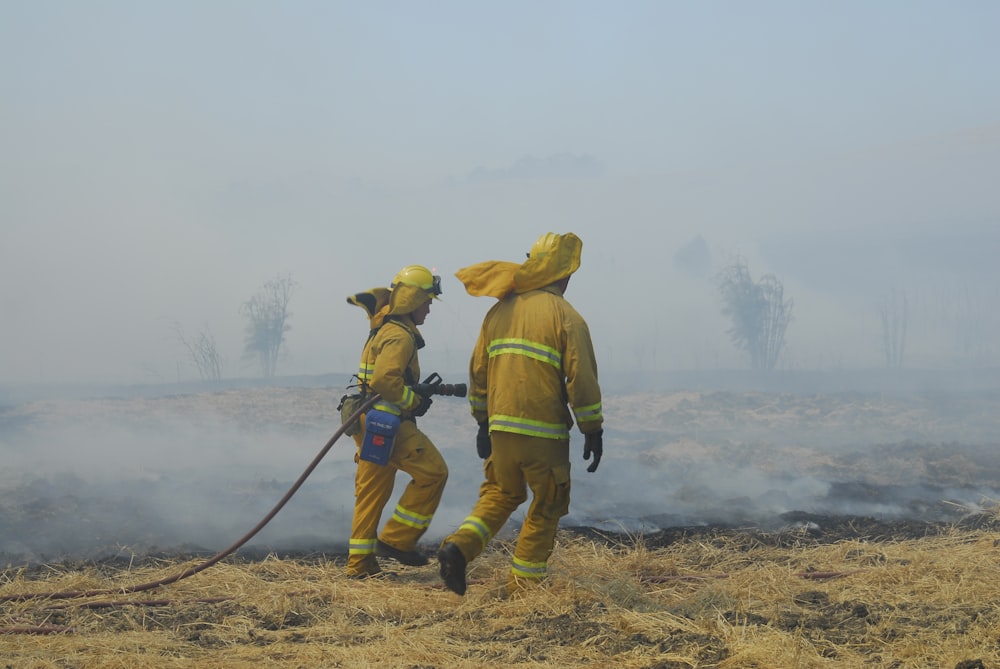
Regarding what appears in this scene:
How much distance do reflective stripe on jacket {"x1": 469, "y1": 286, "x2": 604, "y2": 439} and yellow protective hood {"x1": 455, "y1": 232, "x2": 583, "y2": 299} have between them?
105 mm

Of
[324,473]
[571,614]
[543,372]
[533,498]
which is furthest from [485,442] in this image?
[324,473]

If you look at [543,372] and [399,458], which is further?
[399,458]

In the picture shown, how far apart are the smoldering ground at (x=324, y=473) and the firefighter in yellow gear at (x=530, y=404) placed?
7.63 feet

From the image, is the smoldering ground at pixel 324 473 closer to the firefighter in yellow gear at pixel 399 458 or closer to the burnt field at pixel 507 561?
the burnt field at pixel 507 561

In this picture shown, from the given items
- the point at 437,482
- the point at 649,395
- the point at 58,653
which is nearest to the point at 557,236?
the point at 437,482

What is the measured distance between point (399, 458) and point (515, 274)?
1.77 meters

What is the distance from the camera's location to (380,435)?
6.16 metres

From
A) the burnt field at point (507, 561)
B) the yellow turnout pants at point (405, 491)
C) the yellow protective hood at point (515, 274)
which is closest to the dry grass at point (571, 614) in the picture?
the burnt field at point (507, 561)

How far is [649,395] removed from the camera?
832 inches

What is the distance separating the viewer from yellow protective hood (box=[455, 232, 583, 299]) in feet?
17.3

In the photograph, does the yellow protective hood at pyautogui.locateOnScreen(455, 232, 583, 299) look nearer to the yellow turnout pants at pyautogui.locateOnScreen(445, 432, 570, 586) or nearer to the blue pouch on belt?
the yellow turnout pants at pyautogui.locateOnScreen(445, 432, 570, 586)

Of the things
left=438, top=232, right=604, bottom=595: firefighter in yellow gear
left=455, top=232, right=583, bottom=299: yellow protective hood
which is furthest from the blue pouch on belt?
left=455, top=232, right=583, bottom=299: yellow protective hood

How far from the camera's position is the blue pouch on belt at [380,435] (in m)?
6.15

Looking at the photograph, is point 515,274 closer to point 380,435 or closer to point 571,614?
point 380,435
